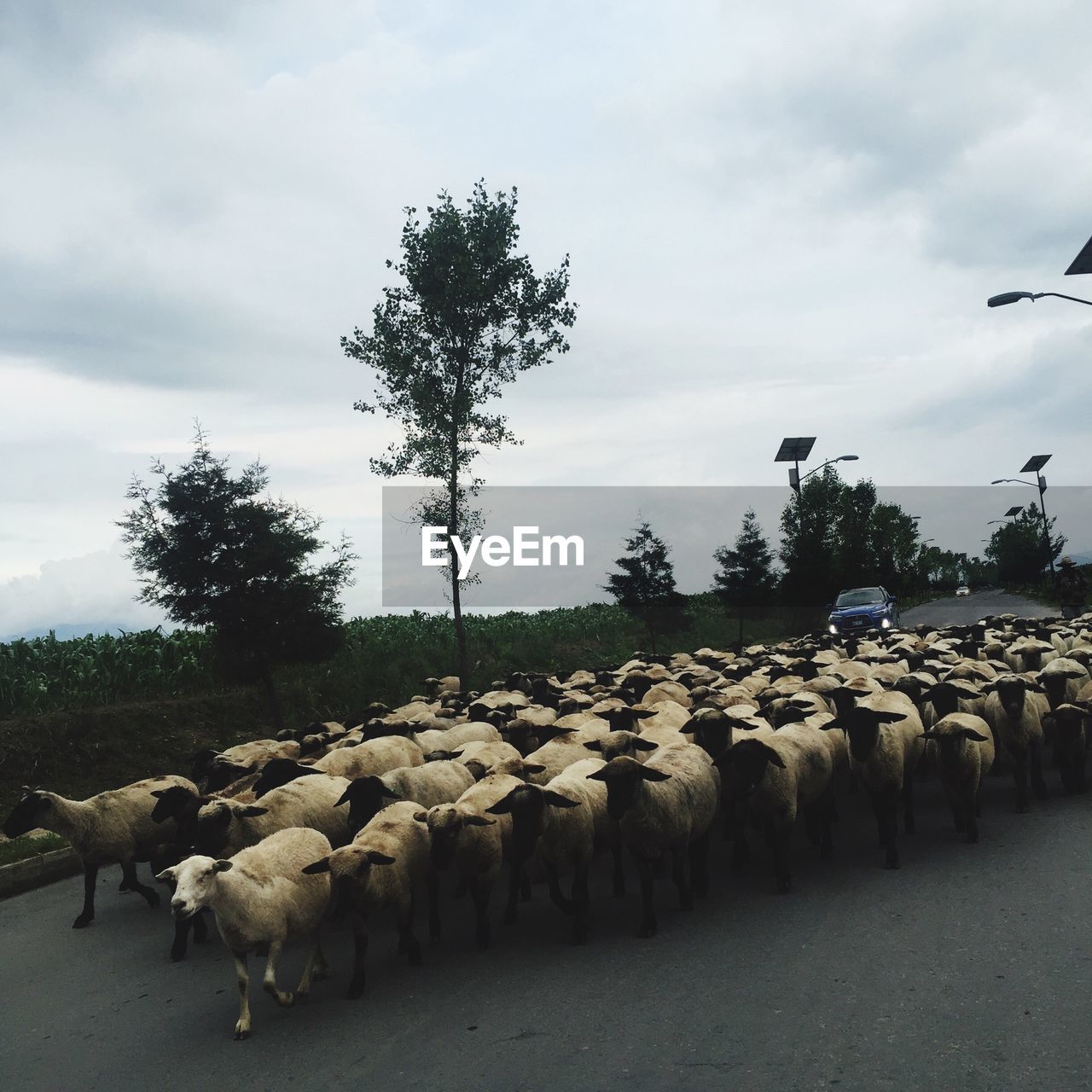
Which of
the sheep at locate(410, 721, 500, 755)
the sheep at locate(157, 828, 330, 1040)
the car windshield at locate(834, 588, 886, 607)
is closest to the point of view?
the sheep at locate(157, 828, 330, 1040)

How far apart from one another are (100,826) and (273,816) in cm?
232

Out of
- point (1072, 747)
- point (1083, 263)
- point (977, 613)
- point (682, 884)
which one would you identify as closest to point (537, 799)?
point (682, 884)

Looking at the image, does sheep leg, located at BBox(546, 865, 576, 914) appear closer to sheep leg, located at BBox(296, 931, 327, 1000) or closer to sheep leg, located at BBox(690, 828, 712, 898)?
sheep leg, located at BBox(690, 828, 712, 898)

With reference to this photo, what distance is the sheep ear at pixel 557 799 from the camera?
7.82 metres

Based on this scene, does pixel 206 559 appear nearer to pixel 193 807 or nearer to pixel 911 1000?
pixel 193 807

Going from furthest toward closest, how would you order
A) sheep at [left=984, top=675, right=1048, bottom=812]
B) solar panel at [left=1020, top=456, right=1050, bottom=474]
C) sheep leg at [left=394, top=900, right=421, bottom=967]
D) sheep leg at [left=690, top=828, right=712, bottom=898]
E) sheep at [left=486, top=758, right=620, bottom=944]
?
solar panel at [left=1020, top=456, right=1050, bottom=474]
sheep at [left=984, top=675, right=1048, bottom=812]
sheep leg at [left=690, top=828, right=712, bottom=898]
sheep at [left=486, top=758, right=620, bottom=944]
sheep leg at [left=394, top=900, right=421, bottom=967]

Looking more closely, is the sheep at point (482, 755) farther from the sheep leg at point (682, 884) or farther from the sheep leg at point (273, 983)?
the sheep leg at point (273, 983)

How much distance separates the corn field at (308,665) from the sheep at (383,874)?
15168 millimetres

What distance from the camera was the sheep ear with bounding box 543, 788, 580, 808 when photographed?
782 cm

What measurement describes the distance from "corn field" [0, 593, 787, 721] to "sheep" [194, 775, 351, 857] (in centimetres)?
1330

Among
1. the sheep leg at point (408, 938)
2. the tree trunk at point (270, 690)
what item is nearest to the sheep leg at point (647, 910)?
Result: the sheep leg at point (408, 938)

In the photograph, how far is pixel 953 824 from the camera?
9922 mm

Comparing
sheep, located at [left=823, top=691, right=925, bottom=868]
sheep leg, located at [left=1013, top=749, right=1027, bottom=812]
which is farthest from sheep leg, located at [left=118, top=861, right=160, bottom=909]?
sheep leg, located at [left=1013, top=749, right=1027, bottom=812]

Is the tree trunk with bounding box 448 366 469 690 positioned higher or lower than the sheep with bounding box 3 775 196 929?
higher
